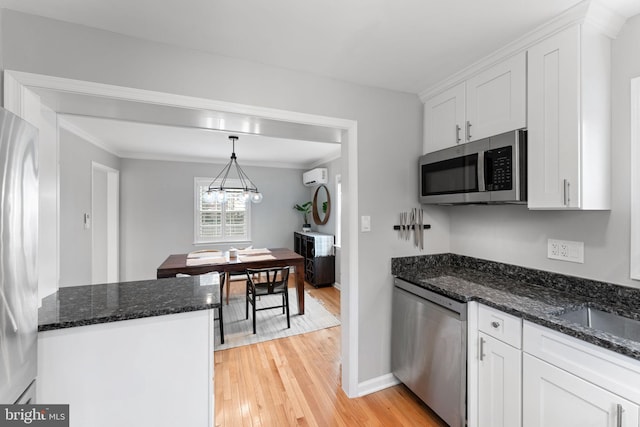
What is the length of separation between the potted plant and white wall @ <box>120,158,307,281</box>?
2.37 ft

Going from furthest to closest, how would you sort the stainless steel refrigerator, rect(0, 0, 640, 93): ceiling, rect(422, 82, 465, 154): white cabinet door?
rect(422, 82, 465, 154): white cabinet door → rect(0, 0, 640, 93): ceiling → the stainless steel refrigerator

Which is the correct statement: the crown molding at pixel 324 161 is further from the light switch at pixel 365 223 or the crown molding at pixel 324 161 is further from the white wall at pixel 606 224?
the white wall at pixel 606 224

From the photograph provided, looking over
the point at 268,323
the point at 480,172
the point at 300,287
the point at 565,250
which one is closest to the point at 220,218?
the point at 300,287

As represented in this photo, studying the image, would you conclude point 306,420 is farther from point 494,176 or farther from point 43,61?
point 43,61

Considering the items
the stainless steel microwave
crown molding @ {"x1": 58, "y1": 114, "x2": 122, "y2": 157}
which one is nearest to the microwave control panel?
the stainless steel microwave

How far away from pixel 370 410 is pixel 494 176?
178 centimetres

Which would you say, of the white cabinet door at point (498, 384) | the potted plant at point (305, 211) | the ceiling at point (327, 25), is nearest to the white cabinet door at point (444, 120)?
the ceiling at point (327, 25)

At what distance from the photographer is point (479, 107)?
5.94 feet

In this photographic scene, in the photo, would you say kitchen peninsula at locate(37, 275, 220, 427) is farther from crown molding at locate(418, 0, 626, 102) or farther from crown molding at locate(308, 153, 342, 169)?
crown molding at locate(308, 153, 342, 169)

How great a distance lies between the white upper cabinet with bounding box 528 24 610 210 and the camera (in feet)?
4.40

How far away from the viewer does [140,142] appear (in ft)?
13.3

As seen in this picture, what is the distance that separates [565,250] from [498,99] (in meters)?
1.00

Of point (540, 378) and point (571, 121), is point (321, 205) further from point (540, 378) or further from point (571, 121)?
point (540, 378)

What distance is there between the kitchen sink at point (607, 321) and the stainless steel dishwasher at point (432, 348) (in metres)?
0.53
